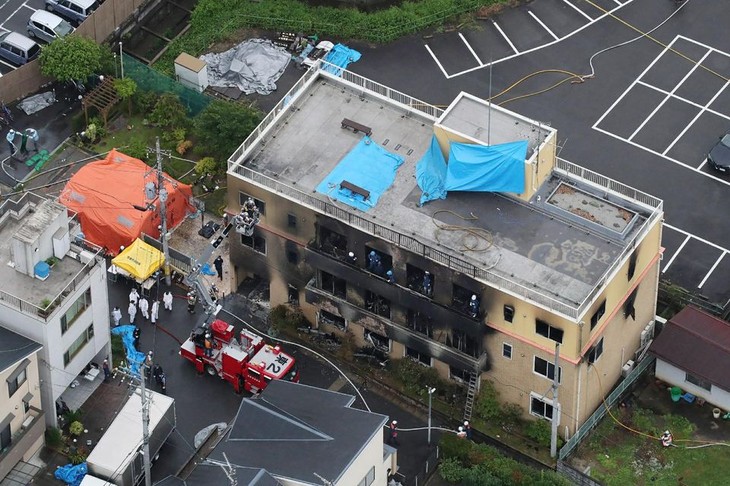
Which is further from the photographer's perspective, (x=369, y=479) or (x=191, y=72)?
(x=191, y=72)

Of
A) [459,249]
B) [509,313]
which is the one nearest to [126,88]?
[459,249]

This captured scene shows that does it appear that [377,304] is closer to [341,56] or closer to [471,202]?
[471,202]

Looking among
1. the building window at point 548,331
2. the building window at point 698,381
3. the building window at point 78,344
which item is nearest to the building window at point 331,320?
the building window at point 548,331

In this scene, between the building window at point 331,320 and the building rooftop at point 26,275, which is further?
the building window at point 331,320

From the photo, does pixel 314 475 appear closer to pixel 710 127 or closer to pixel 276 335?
pixel 276 335

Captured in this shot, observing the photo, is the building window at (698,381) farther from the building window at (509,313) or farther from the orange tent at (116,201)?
the orange tent at (116,201)

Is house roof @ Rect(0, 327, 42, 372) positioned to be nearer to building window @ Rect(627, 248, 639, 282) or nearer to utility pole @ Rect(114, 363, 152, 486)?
utility pole @ Rect(114, 363, 152, 486)

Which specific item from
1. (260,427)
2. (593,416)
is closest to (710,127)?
(593,416)
